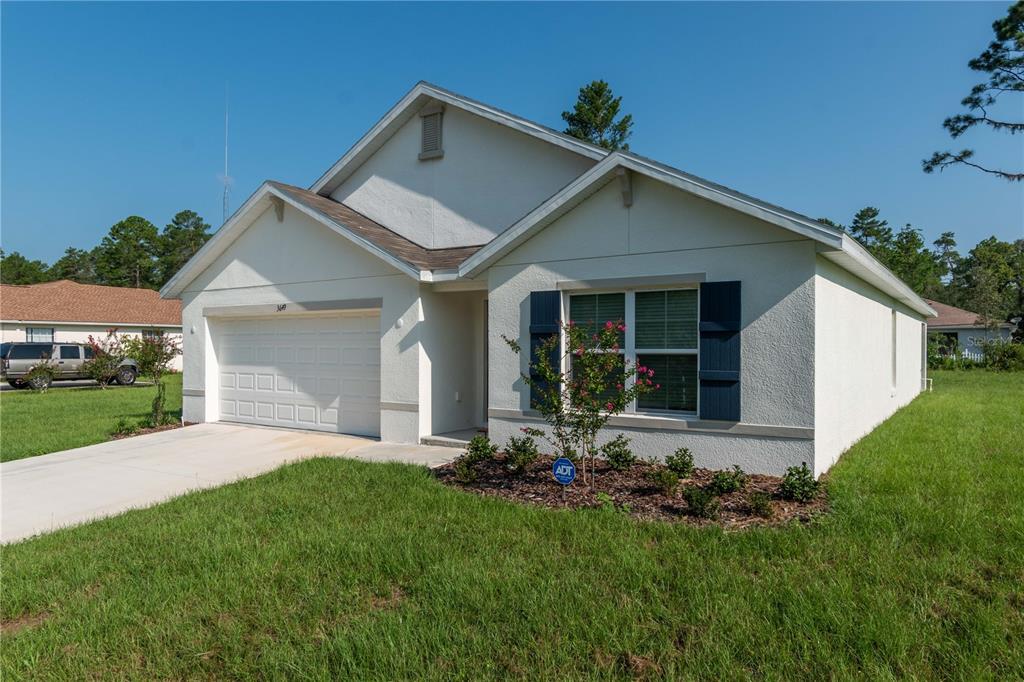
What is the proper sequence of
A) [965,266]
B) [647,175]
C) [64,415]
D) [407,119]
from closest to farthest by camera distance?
1. [647,175]
2. [407,119]
3. [64,415]
4. [965,266]

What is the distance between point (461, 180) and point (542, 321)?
4.56 meters

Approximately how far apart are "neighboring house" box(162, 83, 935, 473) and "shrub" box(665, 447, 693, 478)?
12.1 inches

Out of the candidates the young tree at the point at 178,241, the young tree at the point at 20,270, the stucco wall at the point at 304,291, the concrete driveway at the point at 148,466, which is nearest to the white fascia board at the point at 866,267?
the concrete driveway at the point at 148,466

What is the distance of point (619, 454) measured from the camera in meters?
7.37

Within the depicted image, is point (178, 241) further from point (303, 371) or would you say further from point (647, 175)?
point (647, 175)

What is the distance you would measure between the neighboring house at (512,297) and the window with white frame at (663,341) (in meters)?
0.03

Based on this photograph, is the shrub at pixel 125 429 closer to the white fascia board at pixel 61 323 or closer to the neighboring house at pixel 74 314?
the neighboring house at pixel 74 314

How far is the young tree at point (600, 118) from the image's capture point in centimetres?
2778

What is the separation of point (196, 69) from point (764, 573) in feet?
57.6

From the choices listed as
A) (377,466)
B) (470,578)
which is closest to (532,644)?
(470,578)

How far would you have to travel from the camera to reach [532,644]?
11.3 ft

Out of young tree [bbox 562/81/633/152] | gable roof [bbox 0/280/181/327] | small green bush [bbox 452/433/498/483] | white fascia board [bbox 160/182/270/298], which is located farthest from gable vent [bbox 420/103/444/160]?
gable roof [bbox 0/280/181/327]

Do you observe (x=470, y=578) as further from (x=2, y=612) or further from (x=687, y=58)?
(x=687, y=58)

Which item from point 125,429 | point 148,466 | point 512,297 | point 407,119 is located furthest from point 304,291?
point 125,429
